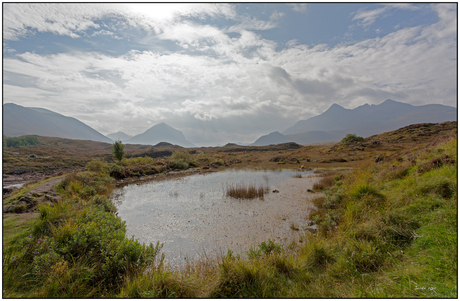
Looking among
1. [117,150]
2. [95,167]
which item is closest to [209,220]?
[95,167]

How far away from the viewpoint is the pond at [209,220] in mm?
7367

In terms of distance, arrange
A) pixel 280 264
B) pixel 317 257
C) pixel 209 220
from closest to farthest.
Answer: pixel 280 264 < pixel 317 257 < pixel 209 220

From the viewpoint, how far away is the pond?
24.2ft

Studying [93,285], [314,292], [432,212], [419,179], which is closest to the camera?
[314,292]

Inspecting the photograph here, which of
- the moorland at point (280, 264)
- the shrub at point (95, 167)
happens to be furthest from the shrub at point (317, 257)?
the shrub at point (95, 167)

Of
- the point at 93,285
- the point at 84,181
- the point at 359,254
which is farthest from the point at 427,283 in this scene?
the point at 84,181

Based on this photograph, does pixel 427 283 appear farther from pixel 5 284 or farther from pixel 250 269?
pixel 5 284

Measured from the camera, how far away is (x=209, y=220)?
32.6 ft

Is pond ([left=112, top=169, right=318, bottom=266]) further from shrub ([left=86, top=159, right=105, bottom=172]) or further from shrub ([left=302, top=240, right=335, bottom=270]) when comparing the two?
shrub ([left=86, top=159, right=105, bottom=172])

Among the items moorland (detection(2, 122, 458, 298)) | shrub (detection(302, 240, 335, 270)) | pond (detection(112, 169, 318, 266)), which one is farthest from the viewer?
pond (detection(112, 169, 318, 266))

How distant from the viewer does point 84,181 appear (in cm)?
1609

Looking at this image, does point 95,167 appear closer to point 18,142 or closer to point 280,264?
point 280,264

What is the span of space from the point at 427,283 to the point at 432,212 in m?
2.89

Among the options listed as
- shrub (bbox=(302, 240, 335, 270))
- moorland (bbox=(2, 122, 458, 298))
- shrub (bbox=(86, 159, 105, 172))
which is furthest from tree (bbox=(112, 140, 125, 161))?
shrub (bbox=(302, 240, 335, 270))
